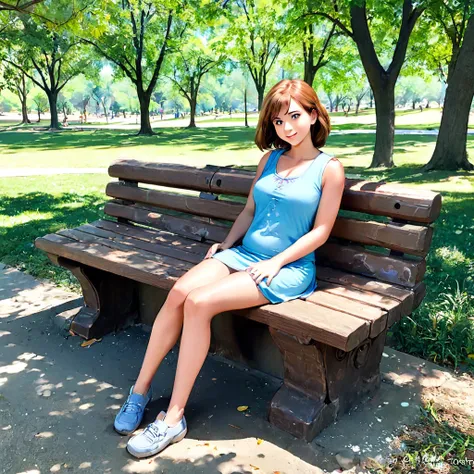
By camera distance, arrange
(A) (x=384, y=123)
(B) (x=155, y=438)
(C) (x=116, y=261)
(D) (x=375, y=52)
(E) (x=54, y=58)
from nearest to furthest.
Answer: (B) (x=155, y=438)
(C) (x=116, y=261)
(D) (x=375, y=52)
(A) (x=384, y=123)
(E) (x=54, y=58)

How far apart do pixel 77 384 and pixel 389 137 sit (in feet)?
35.0

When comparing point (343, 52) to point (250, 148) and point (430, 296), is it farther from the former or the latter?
point (430, 296)

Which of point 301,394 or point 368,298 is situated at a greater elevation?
point 368,298

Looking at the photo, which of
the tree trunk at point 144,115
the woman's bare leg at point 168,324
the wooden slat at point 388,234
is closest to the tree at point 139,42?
the tree trunk at point 144,115

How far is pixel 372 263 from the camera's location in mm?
2807

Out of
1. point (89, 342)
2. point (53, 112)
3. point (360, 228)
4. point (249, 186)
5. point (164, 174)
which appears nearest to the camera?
point (360, 228)

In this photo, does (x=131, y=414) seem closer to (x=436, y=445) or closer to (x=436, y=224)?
(x=436, y=445)

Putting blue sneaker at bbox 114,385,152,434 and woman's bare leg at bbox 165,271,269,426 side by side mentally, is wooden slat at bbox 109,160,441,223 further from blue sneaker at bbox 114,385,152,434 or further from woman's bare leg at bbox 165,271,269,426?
blue sneaker at bbox 114,385,152,434

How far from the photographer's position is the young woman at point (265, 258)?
246cm

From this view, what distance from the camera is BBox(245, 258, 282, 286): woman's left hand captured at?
251 centimetres

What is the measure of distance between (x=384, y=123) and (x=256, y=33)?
19.0 m

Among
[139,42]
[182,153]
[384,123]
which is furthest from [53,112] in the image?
[384,123]

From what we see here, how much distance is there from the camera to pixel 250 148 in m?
19.1

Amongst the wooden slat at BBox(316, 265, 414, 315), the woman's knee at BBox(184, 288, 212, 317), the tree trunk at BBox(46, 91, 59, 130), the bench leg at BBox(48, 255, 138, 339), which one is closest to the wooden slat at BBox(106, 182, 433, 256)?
the wooden slat at BBox(316, 265, 414, 315)
